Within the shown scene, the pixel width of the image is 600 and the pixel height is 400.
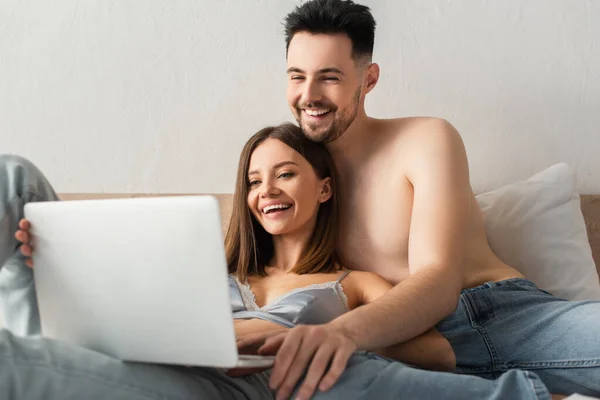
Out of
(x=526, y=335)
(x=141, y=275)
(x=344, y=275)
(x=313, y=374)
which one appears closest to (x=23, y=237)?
(x=141, y=275)

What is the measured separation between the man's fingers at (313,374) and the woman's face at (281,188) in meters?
0.69

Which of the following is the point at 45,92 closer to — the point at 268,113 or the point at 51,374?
the point at 268,113

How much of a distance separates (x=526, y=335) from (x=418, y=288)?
1.03 ft

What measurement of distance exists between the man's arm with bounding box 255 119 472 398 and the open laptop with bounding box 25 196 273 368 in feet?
0.18

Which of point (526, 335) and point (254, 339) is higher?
point (254, 339)

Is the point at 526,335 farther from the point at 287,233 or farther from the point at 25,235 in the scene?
the point at 25,235

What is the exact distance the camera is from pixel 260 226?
190 cm

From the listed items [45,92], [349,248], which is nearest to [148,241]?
[349,248]

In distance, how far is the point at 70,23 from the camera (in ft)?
7.36

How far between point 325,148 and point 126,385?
0.98m

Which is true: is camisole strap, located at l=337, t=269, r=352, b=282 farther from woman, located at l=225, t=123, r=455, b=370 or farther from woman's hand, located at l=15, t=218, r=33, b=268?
woman's hand, located at l=15, t=218, r=33, b=268

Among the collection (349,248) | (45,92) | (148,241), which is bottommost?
(349,248)

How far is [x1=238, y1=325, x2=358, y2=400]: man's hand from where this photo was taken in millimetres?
1079

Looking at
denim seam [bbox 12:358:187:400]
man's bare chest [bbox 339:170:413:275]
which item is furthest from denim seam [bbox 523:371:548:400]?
man's bare chest [bbox 339:170:413:275]
